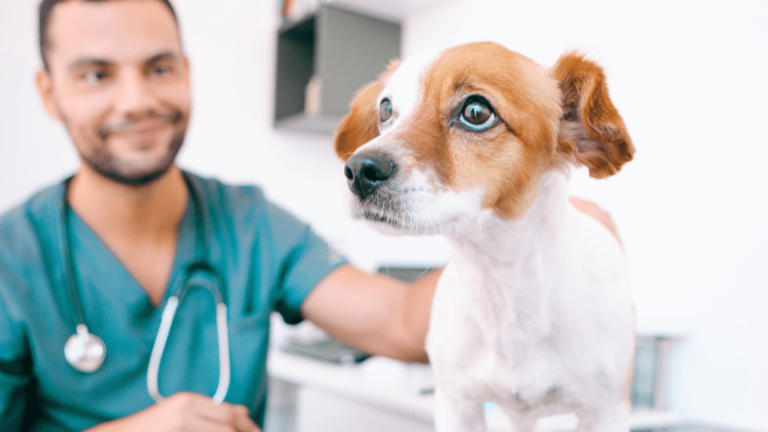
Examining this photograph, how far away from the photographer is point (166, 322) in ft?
2.60

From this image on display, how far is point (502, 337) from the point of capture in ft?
1.31

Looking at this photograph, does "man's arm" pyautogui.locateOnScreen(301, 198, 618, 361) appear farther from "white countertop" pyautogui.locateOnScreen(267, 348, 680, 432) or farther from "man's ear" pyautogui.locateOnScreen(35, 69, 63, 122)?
"man's ear" pyautogui.locateOnScreen(35, 69, 63, 122)

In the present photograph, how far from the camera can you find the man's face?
756 mm

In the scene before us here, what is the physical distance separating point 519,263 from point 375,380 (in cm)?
88

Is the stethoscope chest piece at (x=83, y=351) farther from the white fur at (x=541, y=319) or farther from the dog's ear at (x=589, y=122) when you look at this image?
the dog's ear at (x=589, y=122)

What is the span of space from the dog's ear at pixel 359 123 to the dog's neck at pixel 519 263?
0.14 m

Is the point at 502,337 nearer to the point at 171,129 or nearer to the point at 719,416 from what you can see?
the point at 719,416

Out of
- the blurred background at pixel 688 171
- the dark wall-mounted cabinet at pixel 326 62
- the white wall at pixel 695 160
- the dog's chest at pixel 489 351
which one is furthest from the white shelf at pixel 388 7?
the dog's chest at pixel 489 351

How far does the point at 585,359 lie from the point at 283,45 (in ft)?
5.93

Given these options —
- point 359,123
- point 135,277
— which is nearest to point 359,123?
point 359,123

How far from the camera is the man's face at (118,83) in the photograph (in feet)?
2.48

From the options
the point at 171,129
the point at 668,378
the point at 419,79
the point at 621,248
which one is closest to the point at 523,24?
the point at 419,79

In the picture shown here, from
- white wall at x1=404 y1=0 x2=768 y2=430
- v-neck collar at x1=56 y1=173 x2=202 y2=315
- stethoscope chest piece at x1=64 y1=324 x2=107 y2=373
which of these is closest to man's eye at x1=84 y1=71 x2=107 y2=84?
v-neck collar at x1=56 y1=173 x2=202 y2=315

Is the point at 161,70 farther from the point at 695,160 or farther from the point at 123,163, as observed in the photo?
the point at 695,160
